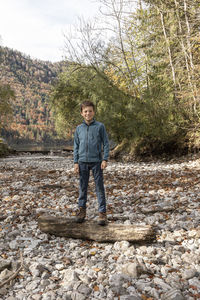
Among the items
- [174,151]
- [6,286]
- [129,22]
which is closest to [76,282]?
[6,286]

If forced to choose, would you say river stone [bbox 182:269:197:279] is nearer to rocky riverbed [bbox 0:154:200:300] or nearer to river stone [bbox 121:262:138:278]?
rocky riverbed [bbox 0:154:200:300]

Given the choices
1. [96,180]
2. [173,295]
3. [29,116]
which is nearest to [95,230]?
[96,180]

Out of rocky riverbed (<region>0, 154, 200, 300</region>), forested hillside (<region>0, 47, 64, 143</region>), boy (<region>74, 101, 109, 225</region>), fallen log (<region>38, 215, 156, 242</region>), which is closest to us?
rocky riverbed (<region>0, 154, 200, 300</region>)

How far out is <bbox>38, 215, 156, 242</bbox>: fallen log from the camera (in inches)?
161

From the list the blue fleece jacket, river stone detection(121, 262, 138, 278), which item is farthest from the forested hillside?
river stone detection(121, 262, 138, 278)

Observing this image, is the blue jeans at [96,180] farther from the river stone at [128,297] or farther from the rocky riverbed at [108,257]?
the river stone at [128,297]

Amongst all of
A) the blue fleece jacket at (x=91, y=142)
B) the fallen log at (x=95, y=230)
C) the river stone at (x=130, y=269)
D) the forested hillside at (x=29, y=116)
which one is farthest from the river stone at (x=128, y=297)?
the forested hillside at (x=29, y=116)

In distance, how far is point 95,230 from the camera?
175 inches

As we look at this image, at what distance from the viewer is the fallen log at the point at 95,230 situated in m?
4.09

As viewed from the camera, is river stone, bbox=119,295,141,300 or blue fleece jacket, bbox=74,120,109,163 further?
blue fleece jacket, bbox=74,120,109,163

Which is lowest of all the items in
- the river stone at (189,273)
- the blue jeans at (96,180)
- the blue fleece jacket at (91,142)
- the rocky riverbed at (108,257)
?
the rocky riverbed at (108,257)

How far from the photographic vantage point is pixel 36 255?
406 cm

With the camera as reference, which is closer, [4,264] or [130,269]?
[130,269]

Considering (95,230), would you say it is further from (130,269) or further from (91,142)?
(91,142)
